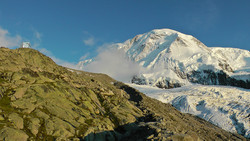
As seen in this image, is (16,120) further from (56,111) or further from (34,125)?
(56,111)

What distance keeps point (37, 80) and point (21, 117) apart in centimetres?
2871

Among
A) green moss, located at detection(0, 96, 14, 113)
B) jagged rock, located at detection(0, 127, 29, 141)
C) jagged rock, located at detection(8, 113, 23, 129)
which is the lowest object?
jagged rock, located at detection(0, 127, 29, 141)

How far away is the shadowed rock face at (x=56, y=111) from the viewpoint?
63.8m

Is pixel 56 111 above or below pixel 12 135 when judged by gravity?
above

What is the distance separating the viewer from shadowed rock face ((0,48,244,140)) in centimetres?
6381

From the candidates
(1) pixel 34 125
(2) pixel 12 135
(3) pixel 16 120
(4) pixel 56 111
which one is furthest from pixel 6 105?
(4) pixel 56 111

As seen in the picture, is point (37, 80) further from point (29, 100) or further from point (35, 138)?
point (35, 138)

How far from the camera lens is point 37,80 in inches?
3600

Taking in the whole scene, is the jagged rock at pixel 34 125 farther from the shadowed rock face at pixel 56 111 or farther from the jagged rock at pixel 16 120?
the jagged rock at pixel 16 120

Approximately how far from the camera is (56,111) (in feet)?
251

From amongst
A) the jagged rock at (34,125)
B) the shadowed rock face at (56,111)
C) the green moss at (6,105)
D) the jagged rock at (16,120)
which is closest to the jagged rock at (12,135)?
the shadowed rock face at (56,111)

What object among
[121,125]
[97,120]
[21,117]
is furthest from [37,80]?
[121,125]

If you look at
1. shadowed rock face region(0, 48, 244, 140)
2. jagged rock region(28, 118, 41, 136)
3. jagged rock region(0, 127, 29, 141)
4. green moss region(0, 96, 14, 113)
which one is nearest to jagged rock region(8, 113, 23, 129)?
shadowed rock face region(0, 48, 244, 140)

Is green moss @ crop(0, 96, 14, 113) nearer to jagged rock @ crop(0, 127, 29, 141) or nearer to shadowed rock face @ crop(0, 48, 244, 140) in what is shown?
shadowed rock face @ crop(0, 48, 244, 140)
